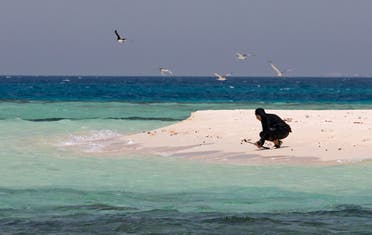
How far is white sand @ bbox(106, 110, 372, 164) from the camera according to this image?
2456cm

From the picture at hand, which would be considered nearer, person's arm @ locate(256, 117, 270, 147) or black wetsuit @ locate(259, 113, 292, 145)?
person's arm @ locate(256, 117, 270, 147)

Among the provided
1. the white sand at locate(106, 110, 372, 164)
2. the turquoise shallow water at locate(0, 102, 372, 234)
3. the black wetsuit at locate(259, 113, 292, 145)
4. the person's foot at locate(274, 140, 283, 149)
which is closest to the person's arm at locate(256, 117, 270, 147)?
the black wetsuit at locate(259, 113, 292, 145)

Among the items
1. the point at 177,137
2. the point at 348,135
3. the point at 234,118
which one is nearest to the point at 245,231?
the point at 348,135

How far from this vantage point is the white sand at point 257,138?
24564mm

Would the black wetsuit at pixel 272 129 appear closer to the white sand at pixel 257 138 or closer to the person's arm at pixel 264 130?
the person's arm at pixel 264 130

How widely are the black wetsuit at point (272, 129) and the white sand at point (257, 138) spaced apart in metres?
0.41

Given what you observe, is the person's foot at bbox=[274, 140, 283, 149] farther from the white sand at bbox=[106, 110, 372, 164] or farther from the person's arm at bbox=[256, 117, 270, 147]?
the person's arm at bbox=[256, 117, 270, 147]

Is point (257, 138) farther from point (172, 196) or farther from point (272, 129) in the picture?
point (172, 196)

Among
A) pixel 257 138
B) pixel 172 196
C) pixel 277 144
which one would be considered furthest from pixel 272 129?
pixel 172 196

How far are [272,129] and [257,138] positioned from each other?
2.82m

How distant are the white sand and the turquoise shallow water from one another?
129 cm

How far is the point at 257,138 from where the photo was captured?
93.2ft

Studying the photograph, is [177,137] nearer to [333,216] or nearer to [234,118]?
[234,118]

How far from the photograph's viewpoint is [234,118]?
3409cm
